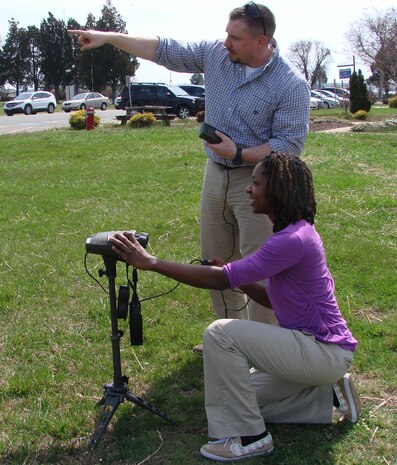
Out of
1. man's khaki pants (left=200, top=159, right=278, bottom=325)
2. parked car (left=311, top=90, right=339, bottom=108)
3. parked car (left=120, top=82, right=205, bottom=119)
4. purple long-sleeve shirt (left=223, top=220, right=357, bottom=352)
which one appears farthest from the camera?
parked car (left=311, top=90, right=339, bottom=108)

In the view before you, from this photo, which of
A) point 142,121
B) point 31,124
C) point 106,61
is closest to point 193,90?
point 31,124

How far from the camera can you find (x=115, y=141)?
14.3 metres

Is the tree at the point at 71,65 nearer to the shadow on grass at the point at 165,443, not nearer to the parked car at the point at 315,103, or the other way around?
the parked car at the point at 315,103

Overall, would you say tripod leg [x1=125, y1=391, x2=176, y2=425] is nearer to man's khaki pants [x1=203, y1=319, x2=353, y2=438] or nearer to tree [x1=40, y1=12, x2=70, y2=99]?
man's khaki pants [x1=203, y1=319, x2=353, y2=438]

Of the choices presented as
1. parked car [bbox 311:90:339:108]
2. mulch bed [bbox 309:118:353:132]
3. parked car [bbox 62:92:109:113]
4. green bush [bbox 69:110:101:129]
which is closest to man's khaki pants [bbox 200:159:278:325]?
mulch bed [bbox 309:118:353:132]

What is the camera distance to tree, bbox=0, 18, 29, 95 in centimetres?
8075

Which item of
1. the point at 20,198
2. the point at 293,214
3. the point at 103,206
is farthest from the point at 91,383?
the point at 20,198

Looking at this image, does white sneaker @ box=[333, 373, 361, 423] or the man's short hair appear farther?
the man's short hair

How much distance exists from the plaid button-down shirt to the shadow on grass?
1421mm

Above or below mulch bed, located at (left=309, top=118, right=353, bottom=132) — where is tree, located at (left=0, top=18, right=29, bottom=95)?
above

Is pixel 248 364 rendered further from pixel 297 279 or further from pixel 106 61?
pixel 106 61

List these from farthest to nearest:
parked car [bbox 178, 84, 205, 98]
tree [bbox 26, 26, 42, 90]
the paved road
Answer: tree [bbox 26, 26, 42, 90]
parked car [bbox 178, 84, 205, 98]
the paved road

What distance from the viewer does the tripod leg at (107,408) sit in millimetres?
3035

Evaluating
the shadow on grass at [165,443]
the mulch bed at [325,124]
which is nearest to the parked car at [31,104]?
the mulch bed at [325,124]
